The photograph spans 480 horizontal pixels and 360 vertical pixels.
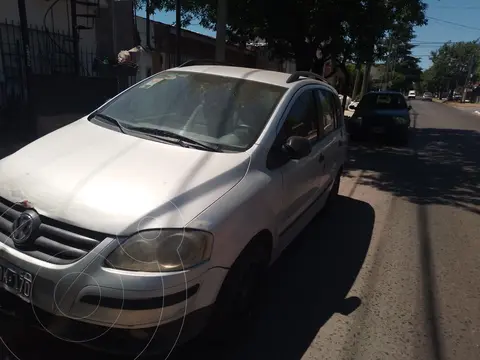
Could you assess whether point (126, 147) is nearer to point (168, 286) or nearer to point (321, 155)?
point (168, 286)

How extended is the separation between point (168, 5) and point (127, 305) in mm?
11475

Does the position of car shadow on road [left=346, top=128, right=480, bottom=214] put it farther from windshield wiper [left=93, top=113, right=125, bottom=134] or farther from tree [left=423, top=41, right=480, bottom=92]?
tree [left=423, top=41, right=480, bottom=92]

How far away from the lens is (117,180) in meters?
2.47

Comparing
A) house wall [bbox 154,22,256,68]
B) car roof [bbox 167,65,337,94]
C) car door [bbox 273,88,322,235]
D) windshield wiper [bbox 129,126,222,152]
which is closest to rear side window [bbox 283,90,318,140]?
car door [bbox 273,88,322,235]

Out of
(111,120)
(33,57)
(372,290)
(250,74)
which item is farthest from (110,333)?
(33,57)

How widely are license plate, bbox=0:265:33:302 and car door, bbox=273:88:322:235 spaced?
169cm

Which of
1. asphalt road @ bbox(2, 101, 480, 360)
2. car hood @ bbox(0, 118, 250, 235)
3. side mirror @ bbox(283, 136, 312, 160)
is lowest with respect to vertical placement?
asphalt road @ bbox(2, 101, 480, 360)

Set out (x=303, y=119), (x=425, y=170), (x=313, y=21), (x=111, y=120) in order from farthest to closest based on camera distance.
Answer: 1. (x=313, y=21)
2. (x=425, y=170)
3. (x=303, y=119)
4. (x=111, y=120)

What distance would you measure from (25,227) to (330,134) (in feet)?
10.9

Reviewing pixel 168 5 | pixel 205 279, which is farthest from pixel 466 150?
pixel 205 279

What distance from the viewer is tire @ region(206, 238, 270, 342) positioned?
2.54m

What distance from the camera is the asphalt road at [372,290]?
2871 millimetres

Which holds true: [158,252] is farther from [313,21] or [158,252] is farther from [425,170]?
[313,21]

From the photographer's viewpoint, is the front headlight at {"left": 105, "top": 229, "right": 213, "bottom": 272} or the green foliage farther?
the green foliage
